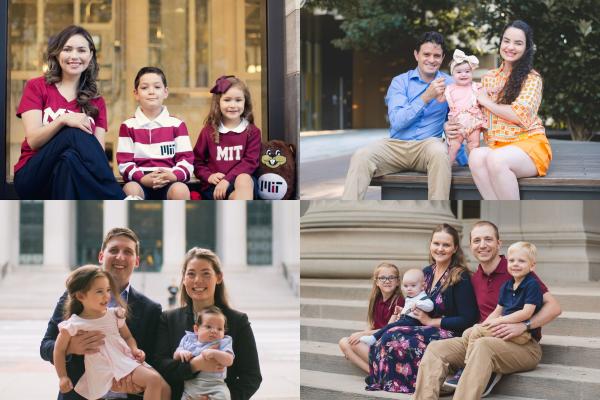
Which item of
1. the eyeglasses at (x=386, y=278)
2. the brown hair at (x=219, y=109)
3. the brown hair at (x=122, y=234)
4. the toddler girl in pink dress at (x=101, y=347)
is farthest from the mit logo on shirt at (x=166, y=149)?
the eyeglasses at (x=386, y=278)

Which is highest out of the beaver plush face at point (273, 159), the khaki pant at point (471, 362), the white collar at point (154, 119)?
the white collar at point (154, 119)

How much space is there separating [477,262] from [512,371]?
69cm

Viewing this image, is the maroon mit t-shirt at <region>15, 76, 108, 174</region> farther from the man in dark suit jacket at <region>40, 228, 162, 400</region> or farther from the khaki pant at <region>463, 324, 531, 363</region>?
the khaki pant at <region>463, 324, 531, 363</region>

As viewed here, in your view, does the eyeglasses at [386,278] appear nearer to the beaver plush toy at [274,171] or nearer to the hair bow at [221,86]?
the beaver plush toy at [274,171]

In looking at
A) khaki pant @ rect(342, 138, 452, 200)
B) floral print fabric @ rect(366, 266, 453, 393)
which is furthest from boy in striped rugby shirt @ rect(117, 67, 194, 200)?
floral print fabric @ rect(366, 266, 453, 393)

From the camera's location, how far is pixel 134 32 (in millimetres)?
7090

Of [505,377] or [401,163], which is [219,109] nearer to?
[401,163]

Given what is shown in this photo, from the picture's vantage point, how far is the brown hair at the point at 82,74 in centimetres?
645

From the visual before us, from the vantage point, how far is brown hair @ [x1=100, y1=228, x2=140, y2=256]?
21.9ft

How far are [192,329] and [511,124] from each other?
230cm

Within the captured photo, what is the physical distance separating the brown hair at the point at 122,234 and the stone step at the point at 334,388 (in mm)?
1299

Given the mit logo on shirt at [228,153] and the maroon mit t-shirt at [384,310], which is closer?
the mit logo on shirt at [228,153]

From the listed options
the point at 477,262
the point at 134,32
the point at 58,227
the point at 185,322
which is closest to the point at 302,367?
the point at 185,322

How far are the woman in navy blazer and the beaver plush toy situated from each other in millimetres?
528
